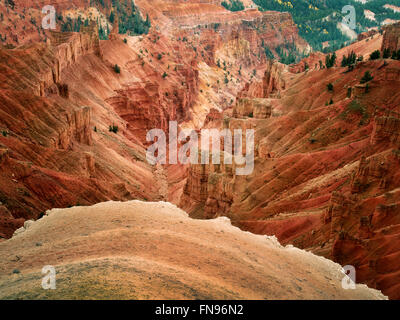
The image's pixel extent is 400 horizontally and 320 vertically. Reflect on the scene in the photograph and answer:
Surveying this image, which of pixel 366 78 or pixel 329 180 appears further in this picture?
pixel 366 78

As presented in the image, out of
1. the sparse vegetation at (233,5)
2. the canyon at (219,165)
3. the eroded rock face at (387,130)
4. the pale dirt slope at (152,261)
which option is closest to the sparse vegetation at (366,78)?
the canyon at (219,165)

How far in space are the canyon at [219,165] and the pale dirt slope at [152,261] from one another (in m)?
0.31

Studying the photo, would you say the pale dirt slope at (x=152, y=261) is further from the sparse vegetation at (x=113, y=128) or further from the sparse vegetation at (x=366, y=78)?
the sparse vegetation at (x=113, y=128)

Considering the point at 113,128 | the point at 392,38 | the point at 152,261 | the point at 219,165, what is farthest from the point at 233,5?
the point at 152,261

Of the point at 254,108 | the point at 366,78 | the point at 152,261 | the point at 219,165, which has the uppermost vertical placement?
the point at 152,261

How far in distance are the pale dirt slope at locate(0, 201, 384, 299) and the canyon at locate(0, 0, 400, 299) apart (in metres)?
0.31

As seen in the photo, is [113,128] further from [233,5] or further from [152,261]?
[233,5]

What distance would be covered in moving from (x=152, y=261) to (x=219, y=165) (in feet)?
88.1

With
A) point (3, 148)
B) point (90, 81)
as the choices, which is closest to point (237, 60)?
point (90, 81)

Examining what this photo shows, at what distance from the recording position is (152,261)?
13.5 m

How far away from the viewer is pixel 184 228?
17953 mm

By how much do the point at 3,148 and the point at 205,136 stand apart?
35814mm
